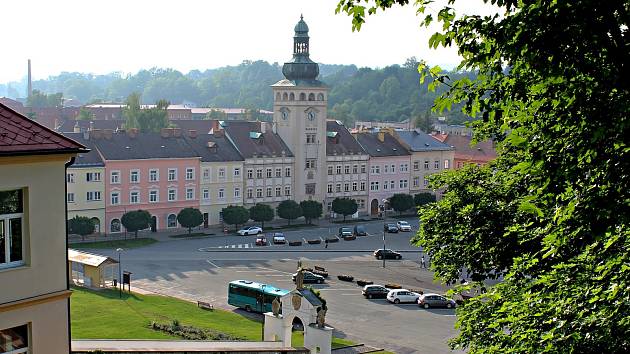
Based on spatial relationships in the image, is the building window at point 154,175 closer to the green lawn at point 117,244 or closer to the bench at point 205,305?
Answer: the green lawn at point 117,244

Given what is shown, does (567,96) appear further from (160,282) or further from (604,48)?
(160,282)

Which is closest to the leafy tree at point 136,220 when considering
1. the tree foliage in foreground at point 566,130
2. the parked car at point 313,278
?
the parked car at point 313,278

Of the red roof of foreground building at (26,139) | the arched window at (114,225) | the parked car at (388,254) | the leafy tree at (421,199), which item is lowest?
the parked car at (388,254)

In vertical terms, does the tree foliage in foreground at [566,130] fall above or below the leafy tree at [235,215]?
above

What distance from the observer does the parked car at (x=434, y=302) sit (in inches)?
1866

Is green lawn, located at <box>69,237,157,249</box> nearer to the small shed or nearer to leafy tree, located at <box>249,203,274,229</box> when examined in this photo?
leafy tree, located at <box>249,203,274,229</box>

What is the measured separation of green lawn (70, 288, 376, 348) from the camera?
124 ft

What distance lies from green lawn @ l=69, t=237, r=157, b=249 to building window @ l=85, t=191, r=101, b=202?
4.42 m

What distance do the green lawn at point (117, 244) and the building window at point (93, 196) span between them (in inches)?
→ 174

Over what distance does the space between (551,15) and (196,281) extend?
4446 centimetres

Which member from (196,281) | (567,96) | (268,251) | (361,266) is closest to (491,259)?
(567,96)

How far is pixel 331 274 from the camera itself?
56312 millimetres

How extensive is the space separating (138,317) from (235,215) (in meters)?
31.4

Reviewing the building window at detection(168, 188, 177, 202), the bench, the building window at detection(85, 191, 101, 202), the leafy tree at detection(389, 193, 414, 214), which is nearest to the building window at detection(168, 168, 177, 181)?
the building window at detection(168, 188, 177, 202)
